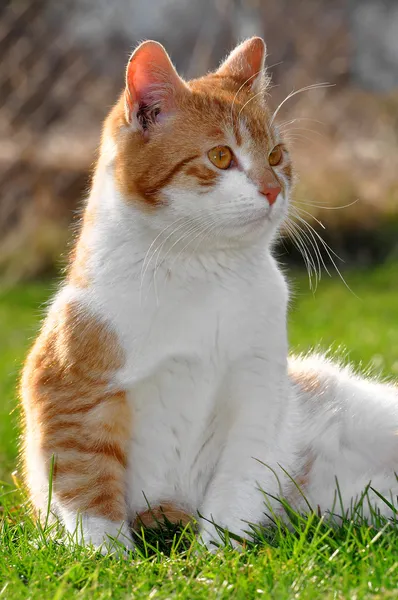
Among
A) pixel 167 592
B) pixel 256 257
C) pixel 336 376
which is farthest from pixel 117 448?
pixel 336 376

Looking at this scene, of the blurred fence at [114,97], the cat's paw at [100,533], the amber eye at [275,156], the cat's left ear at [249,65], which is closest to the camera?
the cat's paw at [100,533]

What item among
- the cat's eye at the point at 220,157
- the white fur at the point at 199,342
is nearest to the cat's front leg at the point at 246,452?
the white fur at the point at 199,342

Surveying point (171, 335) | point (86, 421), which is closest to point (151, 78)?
point (171, 335)

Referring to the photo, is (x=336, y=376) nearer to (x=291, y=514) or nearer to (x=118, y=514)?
(x=291, y=514)

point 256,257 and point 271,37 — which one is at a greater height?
point 271,37

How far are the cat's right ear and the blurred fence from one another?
5294 mm

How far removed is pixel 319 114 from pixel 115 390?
281 inches

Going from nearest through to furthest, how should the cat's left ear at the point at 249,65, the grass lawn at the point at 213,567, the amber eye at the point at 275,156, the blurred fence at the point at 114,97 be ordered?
the grass lawn at the point at 213,567, the amber eye at the point at 275,156, the cat's left ear at the point at 249,65, the blurred fence at the point at 114,97

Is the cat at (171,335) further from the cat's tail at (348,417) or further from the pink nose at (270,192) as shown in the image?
the cat's tail at (348,417)

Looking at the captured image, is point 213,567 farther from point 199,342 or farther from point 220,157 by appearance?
point 220,157

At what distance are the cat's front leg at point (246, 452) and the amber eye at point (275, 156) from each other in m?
0.52

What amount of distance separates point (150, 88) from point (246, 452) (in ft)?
3.04

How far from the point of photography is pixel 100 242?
215cm

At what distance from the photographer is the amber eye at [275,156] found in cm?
221
